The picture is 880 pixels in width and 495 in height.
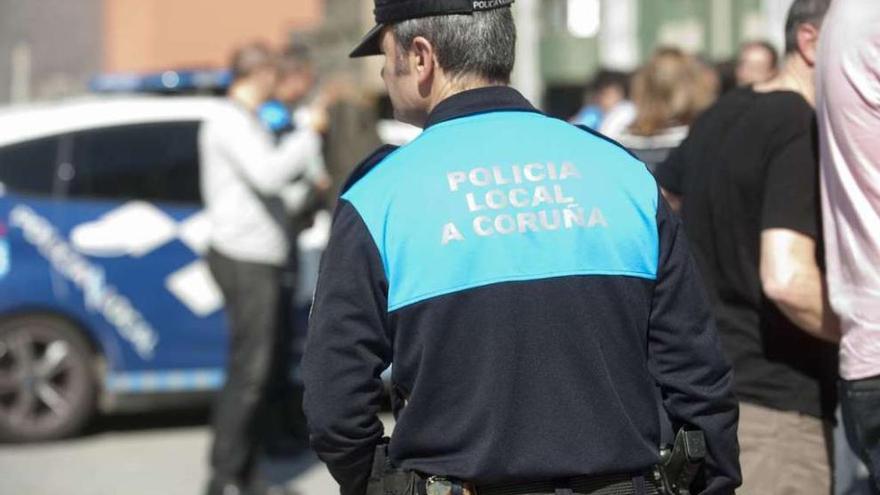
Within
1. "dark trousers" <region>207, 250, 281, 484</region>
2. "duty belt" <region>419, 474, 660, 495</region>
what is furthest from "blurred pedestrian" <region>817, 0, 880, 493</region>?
"dark trousers" <region>207, 250, 281, 484</region>

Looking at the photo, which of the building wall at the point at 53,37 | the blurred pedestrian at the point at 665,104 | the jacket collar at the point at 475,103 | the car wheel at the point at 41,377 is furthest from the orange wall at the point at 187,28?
the jacket collar at the point at 475,103

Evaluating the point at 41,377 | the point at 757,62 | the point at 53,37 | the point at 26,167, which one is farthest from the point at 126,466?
the point at 53,37

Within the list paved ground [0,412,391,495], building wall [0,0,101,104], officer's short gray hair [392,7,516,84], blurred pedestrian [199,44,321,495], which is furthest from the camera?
building wall [0,0,101,104]

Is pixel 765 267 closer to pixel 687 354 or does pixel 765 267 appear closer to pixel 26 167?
pixel 687 354

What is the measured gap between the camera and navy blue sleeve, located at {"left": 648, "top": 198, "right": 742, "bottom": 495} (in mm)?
2809

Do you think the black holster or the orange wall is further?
the orange wall

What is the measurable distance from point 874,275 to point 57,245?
5.62m

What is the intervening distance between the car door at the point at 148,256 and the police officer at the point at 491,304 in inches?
211

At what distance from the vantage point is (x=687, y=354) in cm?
282

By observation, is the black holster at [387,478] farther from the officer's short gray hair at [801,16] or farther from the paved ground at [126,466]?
the paved ground at [126,466]

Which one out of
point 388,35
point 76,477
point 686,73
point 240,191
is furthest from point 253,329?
point 388,35

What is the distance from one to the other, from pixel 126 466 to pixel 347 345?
5.34 m

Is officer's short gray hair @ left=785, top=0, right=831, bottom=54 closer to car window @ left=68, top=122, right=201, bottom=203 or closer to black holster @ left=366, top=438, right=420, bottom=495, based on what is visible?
black holster @ left=366, top=438, right=420, bottom=495

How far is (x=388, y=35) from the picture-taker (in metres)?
2.88
